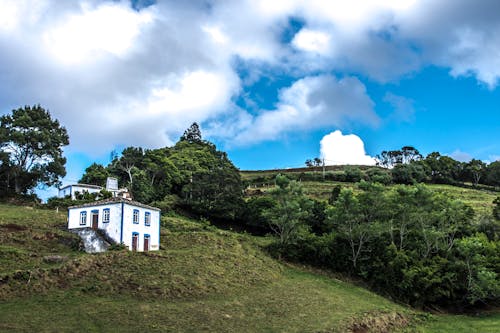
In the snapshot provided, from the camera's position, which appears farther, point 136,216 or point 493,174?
point 493,174

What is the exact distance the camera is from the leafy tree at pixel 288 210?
45.5 metres

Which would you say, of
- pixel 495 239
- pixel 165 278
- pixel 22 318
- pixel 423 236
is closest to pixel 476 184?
pixel 495 239

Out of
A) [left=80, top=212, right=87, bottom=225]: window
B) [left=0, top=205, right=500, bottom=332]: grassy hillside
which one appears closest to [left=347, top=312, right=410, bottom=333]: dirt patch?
[left=0, top=205, right=500, bottom=332]: grassy hillside

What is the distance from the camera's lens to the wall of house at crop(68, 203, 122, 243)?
128 feet

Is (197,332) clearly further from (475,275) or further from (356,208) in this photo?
(475,275)

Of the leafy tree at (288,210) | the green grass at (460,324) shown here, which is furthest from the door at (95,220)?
the green grass at (460,324)

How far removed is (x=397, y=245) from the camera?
47.2m

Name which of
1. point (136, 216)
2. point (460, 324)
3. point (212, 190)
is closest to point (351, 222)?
point (460, 324)

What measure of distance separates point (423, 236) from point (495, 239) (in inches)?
457

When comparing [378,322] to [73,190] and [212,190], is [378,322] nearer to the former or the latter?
[212,190]

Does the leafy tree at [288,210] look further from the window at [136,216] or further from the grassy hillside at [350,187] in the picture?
the grassy hillside at [350,187]

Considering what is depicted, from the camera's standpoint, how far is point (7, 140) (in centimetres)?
5934

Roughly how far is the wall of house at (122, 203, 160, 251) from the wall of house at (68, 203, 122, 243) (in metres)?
0.58

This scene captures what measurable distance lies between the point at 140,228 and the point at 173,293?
41.7ft
